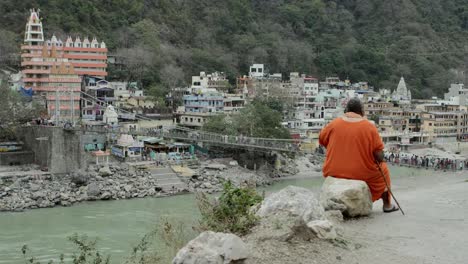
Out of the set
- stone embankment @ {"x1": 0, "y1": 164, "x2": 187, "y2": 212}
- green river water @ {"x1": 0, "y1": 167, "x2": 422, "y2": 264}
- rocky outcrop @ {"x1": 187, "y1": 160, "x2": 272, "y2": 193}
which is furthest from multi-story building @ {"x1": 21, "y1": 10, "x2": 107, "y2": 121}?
green river water @ {"x1": 0, "y1": 167, "x2": 422, "y2": 264}

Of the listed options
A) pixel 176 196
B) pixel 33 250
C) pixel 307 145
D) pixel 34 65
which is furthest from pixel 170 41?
pixel 33 250

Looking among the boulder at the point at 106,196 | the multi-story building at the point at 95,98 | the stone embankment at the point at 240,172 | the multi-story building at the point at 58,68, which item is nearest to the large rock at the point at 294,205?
the boulder at the point at 106,196

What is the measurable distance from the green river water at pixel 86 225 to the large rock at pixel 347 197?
5192mm

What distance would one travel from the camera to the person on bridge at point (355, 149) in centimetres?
462

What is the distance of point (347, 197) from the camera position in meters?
4.60

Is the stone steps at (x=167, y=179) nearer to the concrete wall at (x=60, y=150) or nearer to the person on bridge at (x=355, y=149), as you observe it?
the concrete wall at (x=60, y=150)

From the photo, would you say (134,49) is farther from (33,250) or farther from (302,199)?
(302,199)

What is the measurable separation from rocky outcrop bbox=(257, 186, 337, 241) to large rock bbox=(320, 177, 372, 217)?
45 cm

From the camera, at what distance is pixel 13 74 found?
28.0 meters

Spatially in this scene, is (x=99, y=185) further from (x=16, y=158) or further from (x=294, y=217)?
(x=294, y=217)

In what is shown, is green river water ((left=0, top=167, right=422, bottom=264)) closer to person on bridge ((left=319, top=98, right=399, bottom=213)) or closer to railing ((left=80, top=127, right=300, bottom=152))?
railing ((left=80, top=127, right=300, bottom=152))

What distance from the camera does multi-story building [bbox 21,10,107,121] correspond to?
2434 cm

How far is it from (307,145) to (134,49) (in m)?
12.7

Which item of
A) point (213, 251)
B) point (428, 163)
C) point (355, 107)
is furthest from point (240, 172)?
point (213, 251)
